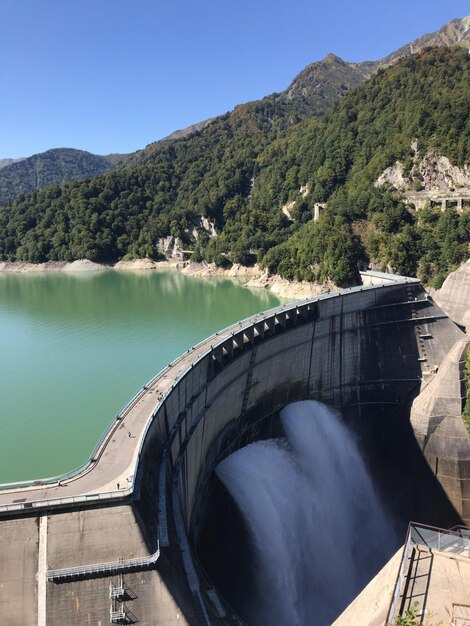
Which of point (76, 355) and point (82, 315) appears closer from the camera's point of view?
point (76, 355)

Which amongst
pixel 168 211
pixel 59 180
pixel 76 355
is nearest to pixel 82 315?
pixel 76 355

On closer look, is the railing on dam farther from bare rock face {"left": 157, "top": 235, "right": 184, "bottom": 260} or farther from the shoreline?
bare rock face {"left": 157, "top": 235, "right": 184, "bottom": 260}

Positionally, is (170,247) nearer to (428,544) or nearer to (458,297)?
(458,297)

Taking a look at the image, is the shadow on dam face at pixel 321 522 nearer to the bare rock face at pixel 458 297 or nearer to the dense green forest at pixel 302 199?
the bare rock face at pixel 458 297

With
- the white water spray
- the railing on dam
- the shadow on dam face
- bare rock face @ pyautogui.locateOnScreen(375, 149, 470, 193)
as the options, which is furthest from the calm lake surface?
bare rock face @ pyautogui.locateOnScreen(375, 149, 470, 193)

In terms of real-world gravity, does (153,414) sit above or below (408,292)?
below

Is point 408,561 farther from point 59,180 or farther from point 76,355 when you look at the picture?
point 59,180
